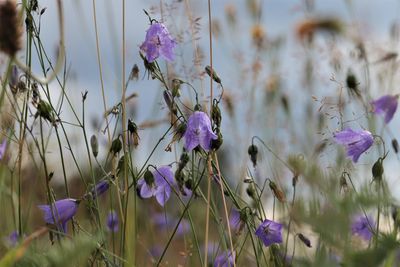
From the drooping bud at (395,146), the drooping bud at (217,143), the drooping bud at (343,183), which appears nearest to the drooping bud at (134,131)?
the drooping bud at (217,143)

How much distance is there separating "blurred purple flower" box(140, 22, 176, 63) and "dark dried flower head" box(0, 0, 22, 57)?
77 cm

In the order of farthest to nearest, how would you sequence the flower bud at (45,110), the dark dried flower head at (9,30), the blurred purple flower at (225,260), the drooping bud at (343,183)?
the blurred purple flower at (225,260) < the drooping bud at (343,183) < the flower bud at (45,110) < the dark dried flower head at (9,30)

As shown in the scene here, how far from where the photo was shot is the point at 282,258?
2199mm

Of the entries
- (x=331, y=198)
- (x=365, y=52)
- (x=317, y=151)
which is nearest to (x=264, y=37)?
(x=365, y=52)

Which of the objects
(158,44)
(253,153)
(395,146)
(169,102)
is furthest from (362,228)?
(158,44)

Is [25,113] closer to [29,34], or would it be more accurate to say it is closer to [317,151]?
[29,34]

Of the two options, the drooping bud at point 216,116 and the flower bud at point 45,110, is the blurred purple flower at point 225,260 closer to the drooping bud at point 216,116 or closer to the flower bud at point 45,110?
the drooping bud at point 216,116

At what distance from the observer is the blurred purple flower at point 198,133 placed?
188 cm

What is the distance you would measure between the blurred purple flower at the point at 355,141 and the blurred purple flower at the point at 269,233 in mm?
293

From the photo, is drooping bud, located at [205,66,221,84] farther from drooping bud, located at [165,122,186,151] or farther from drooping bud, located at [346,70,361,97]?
drooping bud, located at [346,70,361,97]

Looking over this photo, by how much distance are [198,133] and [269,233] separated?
0.37 m

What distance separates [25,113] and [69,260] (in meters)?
0.96

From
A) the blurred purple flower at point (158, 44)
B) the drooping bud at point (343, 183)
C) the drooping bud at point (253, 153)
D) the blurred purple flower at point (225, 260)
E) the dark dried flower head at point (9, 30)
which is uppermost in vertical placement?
the dark dried flower head at point (9, 30)

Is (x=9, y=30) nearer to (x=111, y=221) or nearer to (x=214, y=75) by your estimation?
(x=214, y=75)
